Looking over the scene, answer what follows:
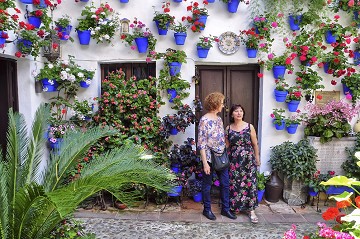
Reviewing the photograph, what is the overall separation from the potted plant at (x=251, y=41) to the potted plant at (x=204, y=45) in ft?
1.41

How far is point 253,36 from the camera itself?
533 cm

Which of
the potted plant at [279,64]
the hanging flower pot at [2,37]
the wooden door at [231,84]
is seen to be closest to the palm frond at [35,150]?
the hanging flower pot at [2,37]

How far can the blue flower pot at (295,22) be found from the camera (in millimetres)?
5340

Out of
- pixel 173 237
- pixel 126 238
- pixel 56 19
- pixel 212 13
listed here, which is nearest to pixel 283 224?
pixel 173 237

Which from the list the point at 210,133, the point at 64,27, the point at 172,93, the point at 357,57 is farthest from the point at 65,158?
the point at 357,57

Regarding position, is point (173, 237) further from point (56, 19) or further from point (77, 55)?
point (56, 19)

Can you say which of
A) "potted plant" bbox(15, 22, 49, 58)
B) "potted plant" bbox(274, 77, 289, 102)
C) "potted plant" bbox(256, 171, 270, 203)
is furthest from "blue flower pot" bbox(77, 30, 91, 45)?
"potted plant" bbox(256, 171, 270, 203)

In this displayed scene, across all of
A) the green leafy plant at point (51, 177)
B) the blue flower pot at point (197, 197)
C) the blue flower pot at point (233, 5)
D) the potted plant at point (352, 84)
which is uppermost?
the blue flower pot at point (233, 5)

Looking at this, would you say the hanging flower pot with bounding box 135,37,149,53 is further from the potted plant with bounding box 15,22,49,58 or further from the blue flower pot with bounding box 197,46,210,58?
the potted plant with bounding box 15,22,49,58

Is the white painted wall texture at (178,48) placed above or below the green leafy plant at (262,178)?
above

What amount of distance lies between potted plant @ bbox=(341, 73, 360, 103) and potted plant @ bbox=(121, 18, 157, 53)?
9.58 feet

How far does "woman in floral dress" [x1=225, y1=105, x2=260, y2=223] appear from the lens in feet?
15.3

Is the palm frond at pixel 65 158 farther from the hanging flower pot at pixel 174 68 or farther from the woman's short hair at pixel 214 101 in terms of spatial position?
the hanging flower pot at pixel 174 68

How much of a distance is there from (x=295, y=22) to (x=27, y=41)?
3.79 m
